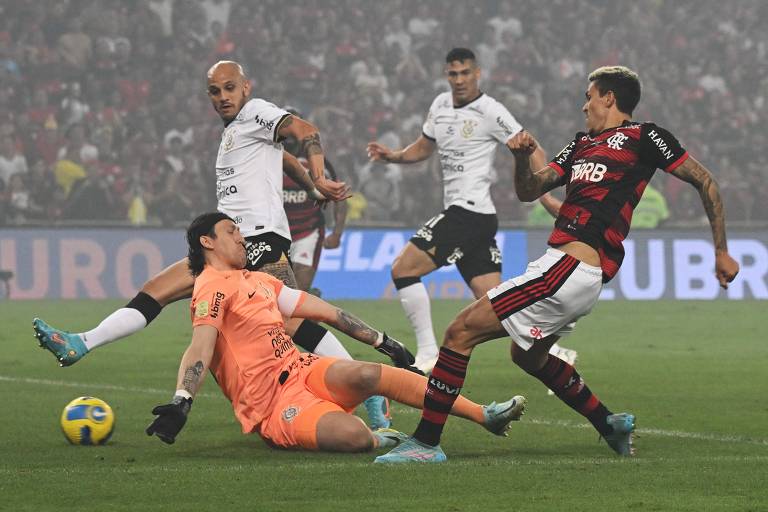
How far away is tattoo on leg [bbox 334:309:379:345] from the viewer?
24.1 ft

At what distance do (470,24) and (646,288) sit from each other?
8.07 metres

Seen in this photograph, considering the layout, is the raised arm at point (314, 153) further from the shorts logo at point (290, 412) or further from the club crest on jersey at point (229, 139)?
the shorts logo at point (290, 412)

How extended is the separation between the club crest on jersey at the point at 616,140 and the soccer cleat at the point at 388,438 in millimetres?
1814

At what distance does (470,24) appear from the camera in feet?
91.4

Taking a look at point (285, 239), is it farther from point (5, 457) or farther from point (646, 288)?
point (646, 288)

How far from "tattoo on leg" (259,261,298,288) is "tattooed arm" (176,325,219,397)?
1672 millimetres

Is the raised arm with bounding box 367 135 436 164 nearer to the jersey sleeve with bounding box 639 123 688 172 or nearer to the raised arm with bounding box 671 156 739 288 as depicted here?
the jersey sleeve with bounding box 639 123 688 172

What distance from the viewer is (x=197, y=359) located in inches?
270

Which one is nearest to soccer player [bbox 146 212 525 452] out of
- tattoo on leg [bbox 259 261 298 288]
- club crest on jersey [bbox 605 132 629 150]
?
tattoo on leg [bbox 259 261 298 288]

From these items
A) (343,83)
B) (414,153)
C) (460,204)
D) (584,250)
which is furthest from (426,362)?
(343,83)

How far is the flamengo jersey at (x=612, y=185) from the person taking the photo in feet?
22.8

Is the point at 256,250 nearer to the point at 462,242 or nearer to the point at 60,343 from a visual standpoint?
the point at 60,343

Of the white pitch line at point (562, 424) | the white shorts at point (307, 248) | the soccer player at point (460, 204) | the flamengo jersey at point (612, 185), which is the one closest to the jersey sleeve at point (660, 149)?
the flamengo jersey at point (612, 185)

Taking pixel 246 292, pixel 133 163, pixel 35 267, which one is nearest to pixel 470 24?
pixel 133 163
